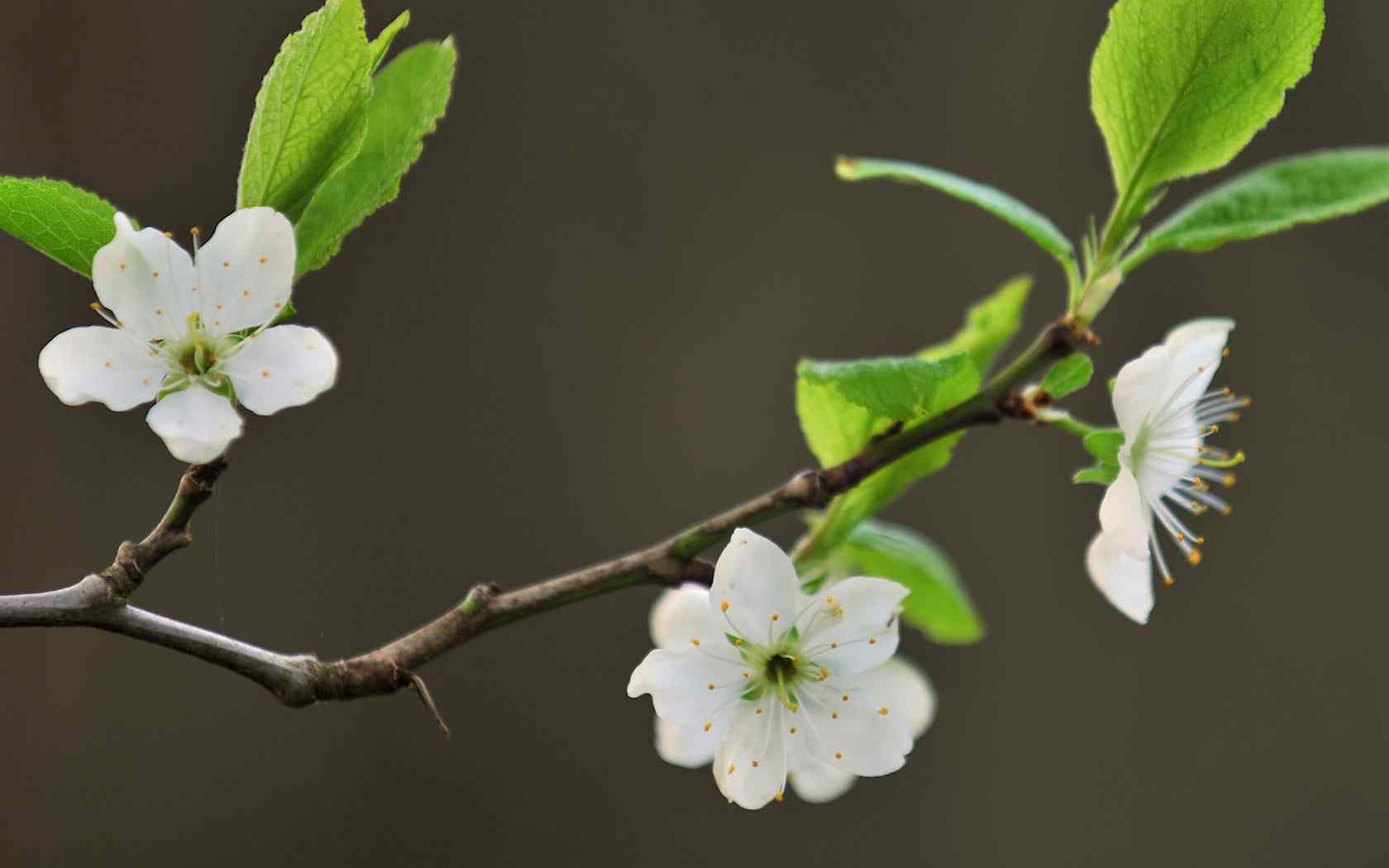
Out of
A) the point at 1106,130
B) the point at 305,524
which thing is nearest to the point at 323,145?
the point at 1106,130

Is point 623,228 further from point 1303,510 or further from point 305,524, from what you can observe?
point 1303,510

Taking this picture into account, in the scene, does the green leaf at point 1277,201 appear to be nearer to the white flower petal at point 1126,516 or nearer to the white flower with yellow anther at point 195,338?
the white flower petal at point 1126,516

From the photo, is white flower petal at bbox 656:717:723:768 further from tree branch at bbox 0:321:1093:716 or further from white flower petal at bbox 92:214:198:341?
white flower petal at bbox 92:214:198:341

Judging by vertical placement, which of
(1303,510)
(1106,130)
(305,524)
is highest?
(305,524)

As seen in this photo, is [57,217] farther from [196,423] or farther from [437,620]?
[437,620]

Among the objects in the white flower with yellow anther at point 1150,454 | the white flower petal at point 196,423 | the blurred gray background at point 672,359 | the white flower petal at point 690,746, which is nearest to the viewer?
the white flower petal at point 196,423

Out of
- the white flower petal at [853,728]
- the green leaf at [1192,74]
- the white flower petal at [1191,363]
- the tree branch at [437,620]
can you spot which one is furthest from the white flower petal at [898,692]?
the green leaf at [1192,74]

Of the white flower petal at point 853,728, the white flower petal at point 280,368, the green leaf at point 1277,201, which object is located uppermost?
the white flower petal at point 280,368

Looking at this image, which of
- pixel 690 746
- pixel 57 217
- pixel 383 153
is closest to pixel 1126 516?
pixel 690 746

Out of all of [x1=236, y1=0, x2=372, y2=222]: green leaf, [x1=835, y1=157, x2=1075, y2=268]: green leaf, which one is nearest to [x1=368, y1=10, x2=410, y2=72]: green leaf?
[x1=236, y1=0, x2=372, y2=222]: green leaf
